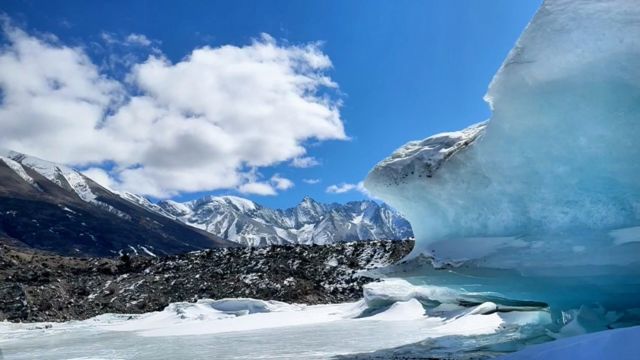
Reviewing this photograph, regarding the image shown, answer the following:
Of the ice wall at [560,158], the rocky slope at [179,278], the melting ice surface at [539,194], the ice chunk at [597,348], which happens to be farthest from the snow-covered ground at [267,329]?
the ice chunk at [597,348]

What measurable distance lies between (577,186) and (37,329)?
100ft

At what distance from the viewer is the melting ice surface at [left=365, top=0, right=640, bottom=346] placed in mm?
10461

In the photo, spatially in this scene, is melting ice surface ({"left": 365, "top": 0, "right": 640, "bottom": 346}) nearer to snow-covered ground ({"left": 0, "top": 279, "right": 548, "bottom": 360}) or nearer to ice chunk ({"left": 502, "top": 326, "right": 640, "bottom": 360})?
snow-covered ground ({"left": 0, "top": 279, "right": 548, "bottom": 360})

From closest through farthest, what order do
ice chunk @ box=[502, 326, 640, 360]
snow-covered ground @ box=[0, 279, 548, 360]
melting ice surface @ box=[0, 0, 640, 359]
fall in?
ice chunk @ box=[502, 326, 640, 360] → melting ice surface @ box=[0, 0, 640, 359] → snow-covered ground @ box=[0, 279, 548, 360]

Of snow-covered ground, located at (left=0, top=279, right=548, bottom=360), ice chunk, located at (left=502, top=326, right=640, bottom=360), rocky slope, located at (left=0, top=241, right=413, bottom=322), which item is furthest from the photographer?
rocky slope, located at (left=0, top=241, right=413, bottom=322)

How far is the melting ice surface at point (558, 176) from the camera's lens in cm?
1046

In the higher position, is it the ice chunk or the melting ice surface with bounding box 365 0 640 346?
the melting ice surface with bounding box 365 0 640 346

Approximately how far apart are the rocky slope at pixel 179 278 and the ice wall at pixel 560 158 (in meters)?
29.3

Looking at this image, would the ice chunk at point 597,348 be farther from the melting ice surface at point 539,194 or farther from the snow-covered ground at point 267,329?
the snow-covered ground at point 267,329

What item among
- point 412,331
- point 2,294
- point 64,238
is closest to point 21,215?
point 64,238

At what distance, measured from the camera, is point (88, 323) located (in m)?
33.7

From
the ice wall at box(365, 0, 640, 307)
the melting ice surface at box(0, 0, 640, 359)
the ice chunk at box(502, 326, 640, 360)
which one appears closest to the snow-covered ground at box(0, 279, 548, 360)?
the melting ice surface at box(0, 0, 640, 359)

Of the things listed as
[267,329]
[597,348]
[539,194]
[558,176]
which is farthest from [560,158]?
[267,329]

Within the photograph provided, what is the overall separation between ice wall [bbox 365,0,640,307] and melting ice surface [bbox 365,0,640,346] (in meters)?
0.02
